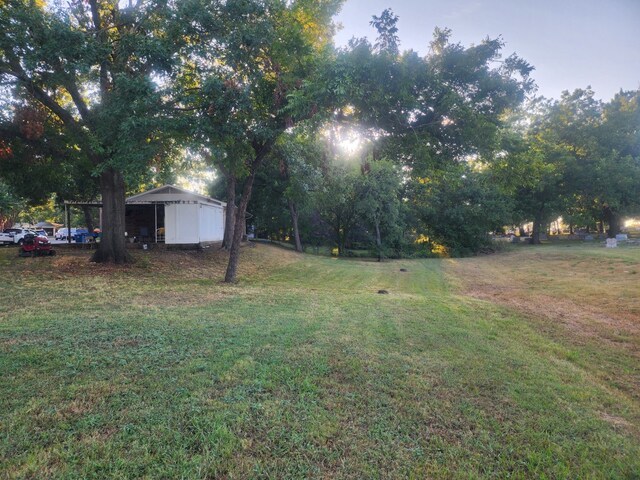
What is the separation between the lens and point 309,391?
135 inches

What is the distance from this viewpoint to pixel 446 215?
101 feet

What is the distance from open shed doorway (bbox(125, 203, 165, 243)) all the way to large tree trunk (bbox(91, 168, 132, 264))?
7682 mm

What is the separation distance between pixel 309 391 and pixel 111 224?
472 inches

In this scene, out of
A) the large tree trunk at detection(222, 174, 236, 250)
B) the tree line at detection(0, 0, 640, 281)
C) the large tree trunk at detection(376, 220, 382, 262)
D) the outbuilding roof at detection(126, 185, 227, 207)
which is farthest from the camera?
the large tree trunk at detection(376, 220, 382, 262)

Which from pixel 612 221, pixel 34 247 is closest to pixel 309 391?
pixel 34 247

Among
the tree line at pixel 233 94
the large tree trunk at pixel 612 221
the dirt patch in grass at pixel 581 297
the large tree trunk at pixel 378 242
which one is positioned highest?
the tree line at pixel 233 94

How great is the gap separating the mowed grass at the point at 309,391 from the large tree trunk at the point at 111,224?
197 inches

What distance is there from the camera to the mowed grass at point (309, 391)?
248 cm

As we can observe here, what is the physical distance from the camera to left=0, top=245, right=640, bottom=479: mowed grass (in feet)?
8.13

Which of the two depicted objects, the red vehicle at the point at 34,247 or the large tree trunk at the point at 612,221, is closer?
the red vehicle at the point at 34,247

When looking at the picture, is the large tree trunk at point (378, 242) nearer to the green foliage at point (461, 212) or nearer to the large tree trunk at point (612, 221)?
the green foliage at point (461, 212)

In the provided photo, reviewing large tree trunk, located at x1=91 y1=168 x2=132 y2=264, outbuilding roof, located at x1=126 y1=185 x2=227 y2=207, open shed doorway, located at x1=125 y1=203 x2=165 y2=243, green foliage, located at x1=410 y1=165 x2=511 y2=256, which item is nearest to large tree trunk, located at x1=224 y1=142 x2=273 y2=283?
large tree trunk, located at x1=91 y1=168 x2=132 y2=264

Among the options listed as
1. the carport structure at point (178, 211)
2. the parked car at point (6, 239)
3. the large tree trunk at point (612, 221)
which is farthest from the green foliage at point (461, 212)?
the parked car at point (6, 239)

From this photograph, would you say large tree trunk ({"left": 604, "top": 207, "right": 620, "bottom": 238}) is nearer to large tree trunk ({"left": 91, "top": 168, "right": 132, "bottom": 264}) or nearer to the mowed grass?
the mowed grass
